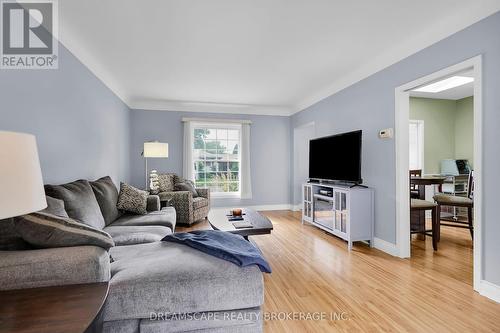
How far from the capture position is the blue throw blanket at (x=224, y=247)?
1424mm

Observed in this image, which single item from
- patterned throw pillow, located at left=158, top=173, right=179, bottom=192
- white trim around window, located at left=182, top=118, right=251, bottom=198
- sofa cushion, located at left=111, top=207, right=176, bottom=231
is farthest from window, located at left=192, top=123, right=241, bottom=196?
sofa cushion, located at left=111, top=207, right=176, bottom=231

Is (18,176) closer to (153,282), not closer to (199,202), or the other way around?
(153,282)

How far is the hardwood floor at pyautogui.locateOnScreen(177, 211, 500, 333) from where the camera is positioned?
173 cm

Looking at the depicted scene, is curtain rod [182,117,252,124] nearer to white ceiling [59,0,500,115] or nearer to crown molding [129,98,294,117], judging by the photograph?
crown molding [129,98,294,117]

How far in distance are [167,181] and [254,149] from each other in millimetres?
2140

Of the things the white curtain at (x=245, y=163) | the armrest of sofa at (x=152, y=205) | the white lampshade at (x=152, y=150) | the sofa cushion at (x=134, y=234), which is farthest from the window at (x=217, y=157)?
the sofa cushion at (x=134, y=234)

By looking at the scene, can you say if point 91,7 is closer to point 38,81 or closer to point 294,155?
point 38,81

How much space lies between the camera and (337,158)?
3811 mm

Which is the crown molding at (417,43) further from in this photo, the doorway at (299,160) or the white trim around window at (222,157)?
the white trim around window at (222,157)

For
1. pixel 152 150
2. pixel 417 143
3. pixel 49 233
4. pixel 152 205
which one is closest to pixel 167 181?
pixel 152 150

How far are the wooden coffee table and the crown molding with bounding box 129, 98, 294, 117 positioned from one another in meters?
2.93

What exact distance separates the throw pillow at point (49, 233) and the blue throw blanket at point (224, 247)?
1.84 feet

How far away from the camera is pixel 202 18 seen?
7.61 ft

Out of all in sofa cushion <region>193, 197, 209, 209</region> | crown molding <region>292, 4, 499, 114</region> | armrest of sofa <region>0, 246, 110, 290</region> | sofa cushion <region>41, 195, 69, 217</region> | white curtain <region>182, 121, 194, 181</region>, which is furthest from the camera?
white curtain <region>182, 121, 194, 181</region>
